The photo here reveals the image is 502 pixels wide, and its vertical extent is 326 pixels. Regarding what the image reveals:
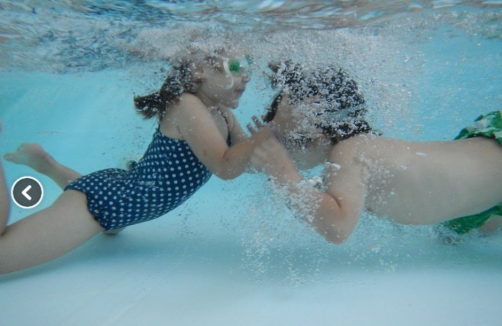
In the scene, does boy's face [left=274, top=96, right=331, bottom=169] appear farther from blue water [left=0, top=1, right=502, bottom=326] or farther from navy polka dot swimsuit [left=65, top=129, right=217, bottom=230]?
navy polka dot swimsuit [left=65, top=129, right=217, bottom=230]

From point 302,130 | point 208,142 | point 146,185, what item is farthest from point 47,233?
point 302,130

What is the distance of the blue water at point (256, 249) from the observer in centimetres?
239

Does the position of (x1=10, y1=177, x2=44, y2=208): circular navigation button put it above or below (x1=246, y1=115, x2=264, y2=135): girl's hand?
below

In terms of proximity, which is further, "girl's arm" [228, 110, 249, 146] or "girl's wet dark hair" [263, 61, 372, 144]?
"girl's arm" [228, 110, 249, 146]

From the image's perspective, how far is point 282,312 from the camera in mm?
2363

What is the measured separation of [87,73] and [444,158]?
728cm

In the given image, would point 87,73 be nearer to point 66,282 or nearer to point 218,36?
point 218,36

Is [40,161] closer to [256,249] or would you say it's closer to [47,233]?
[47,233]

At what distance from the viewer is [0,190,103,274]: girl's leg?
2.76m

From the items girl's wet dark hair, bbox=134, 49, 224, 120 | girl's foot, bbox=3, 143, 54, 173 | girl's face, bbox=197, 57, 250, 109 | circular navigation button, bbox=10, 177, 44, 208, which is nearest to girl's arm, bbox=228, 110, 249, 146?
girl's face, bbox=197, 57, 250, 109

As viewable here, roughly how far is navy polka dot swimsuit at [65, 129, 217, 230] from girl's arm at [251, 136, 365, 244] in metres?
0.89

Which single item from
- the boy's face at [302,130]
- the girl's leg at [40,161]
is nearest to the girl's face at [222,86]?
the boy's face at [302,130]

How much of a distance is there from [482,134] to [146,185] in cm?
294

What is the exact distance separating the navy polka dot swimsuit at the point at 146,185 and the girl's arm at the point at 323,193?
35.0 inches
